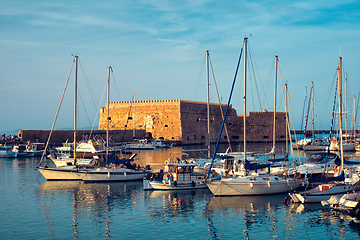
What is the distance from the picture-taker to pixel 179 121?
60438mm

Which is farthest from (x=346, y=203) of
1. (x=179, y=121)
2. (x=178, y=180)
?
(x=179, y=121)

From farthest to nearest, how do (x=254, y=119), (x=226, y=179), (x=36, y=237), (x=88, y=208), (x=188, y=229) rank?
(x=254, y=119), (x=226, y=179), (x=88, y=208), (x=188, y=229), (x=36, y=237)

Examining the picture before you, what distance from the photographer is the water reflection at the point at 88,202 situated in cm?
1638

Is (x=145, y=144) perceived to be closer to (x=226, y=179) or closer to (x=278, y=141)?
(x=278, y=141)

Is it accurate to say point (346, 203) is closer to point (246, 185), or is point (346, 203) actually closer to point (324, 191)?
point (324, 191)

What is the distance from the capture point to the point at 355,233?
49.4 feet

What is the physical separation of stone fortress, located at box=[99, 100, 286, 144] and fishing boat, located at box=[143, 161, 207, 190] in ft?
121

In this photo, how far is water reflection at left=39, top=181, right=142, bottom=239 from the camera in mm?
16375

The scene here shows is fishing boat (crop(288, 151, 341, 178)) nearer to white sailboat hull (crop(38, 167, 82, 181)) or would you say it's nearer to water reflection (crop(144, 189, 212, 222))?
water reflection (crop(144, 189, 212, 222))

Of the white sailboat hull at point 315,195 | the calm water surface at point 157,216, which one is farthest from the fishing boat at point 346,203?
the white sailboat hull at point 315,195

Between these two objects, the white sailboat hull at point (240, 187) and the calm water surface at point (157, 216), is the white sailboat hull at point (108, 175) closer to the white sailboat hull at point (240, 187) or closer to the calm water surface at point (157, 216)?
the calm water surface at point (157, 216)

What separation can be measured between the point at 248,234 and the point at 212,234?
134 centimetres

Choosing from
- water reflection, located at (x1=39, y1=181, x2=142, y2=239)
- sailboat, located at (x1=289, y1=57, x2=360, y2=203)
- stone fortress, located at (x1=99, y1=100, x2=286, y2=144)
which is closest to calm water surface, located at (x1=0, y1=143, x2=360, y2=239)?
water reflection, located at (x1=39, y1=181, x2=142, y2=239)

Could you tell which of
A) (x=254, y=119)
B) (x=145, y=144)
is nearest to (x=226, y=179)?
(x=145, y=144)
